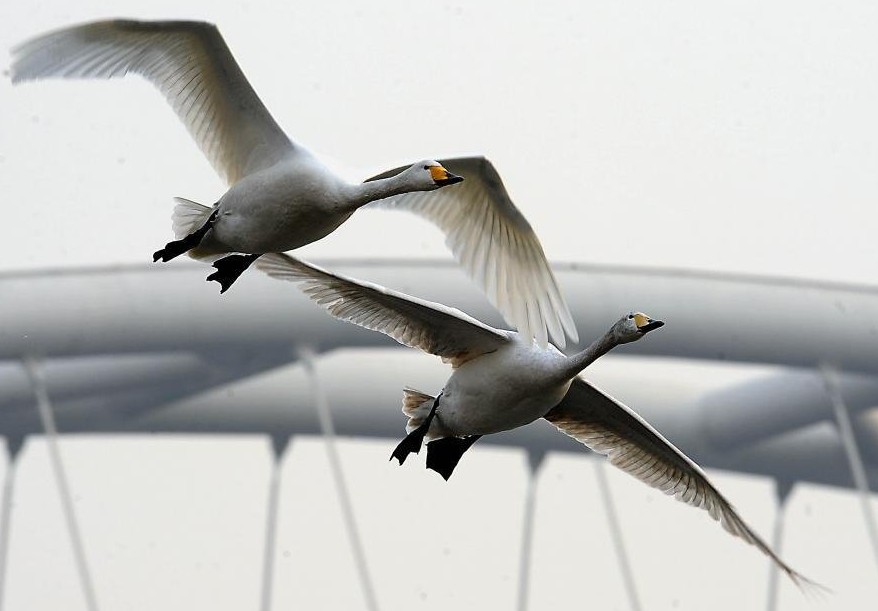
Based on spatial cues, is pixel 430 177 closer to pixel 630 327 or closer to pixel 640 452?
pixel 630 327

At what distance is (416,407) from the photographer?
12.8 meters

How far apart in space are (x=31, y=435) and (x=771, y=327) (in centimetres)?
905

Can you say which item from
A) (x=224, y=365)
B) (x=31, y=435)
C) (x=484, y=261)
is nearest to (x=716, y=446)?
(x=224, y=365)

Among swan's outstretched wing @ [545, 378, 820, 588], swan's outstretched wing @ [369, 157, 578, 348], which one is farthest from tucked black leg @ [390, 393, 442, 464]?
swan's outstretched wing @ [545, 378, 820, 588]

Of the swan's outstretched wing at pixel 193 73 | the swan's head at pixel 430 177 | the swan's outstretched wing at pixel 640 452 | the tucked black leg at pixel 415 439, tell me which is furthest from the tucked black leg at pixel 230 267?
the swan's outstretched wing at pixel 640 452

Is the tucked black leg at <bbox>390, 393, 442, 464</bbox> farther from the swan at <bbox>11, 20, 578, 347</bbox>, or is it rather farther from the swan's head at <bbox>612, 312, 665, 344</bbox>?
the swan's head at <bbox>612, 312, 665, 344</bbox>

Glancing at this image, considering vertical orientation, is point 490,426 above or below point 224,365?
above

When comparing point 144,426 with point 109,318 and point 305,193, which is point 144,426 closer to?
point 109,318

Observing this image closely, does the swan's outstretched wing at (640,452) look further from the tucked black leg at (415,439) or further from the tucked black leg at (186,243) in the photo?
the tucked black leg at (186,243)

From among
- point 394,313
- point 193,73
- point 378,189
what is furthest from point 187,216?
point 394,313

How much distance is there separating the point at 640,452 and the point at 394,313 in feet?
6.37

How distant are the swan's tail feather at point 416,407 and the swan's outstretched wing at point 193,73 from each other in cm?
185

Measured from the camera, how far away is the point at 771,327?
78.4ft

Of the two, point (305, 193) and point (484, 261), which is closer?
point (305, 193)
